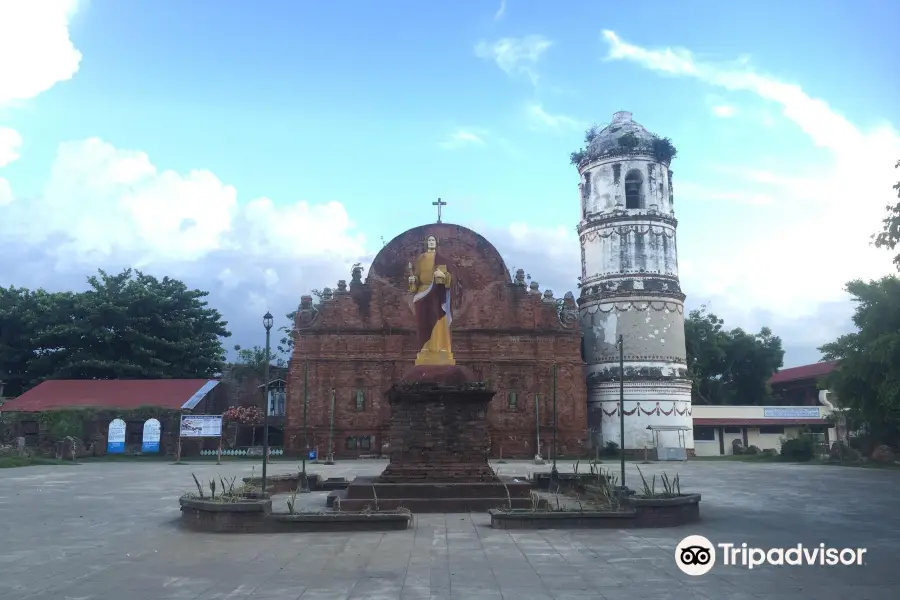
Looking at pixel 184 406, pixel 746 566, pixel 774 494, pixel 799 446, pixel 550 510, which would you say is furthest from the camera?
pixel 184 406

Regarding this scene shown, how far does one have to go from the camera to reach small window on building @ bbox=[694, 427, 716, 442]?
126 ft

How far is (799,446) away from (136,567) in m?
31.3

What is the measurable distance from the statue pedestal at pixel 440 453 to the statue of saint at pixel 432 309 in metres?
0.67

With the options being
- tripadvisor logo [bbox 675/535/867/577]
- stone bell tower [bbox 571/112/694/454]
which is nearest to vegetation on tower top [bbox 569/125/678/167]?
stone bell tower [bbox 571/112/694/454]

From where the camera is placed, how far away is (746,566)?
312 inches

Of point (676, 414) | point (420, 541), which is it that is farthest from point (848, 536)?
point (676, 414)

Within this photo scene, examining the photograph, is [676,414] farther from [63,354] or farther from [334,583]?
[63,354]

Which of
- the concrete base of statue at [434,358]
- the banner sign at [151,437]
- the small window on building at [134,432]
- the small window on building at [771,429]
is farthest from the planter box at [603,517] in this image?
the small window on building at [771,429]

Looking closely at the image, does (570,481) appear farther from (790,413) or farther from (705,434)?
(790,413)

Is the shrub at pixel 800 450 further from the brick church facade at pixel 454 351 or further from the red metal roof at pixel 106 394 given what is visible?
the red metal roof at pixel 106 394

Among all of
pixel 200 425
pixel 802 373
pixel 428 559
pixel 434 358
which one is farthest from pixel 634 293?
pixel 428 559

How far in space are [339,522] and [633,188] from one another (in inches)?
1254

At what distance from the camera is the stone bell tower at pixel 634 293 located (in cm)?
3591

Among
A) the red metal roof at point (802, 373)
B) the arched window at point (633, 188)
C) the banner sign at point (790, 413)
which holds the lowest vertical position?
the banner sign at point (790, 413)
